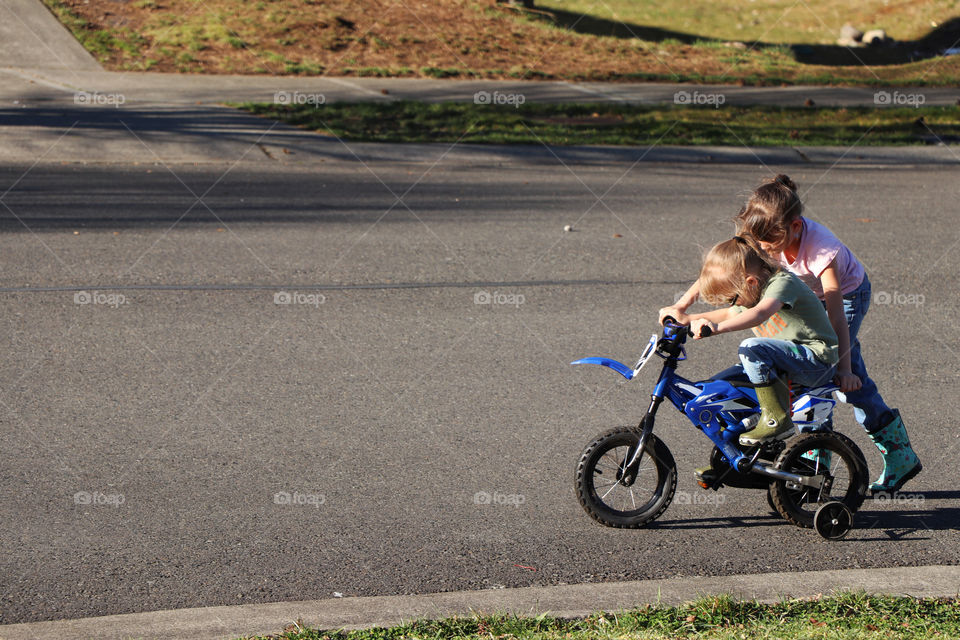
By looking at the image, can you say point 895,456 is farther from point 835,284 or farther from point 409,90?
point 409,90

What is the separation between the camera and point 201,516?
4.16 metres

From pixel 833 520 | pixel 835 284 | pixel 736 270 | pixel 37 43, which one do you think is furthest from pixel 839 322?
pixel 37 43

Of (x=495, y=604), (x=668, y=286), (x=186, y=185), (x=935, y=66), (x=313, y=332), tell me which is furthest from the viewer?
(x=935, y=66)

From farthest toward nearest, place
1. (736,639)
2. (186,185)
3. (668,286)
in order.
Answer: (186,185), (668,286), (736,639)

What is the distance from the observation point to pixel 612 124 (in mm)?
14328

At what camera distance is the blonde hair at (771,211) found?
400 cm

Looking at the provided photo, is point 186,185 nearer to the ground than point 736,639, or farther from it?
farther from it

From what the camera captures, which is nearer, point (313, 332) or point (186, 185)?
point (313, 332)

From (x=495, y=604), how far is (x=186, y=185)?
8.09 m

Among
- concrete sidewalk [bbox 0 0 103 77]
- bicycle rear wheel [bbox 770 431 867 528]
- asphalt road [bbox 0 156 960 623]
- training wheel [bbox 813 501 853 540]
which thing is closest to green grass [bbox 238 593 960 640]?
asphalt road [bbox 0 156 960 623]

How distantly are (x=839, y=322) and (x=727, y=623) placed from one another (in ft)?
4.86

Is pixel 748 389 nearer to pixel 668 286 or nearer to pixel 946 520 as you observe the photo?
pixel 946 520

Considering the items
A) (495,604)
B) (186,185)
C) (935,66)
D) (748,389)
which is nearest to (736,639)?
(495,604)

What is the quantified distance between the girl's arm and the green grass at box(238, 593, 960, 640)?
101 centimetres
